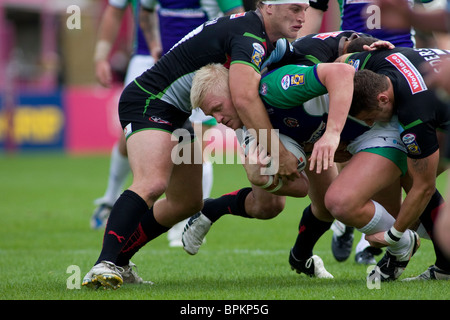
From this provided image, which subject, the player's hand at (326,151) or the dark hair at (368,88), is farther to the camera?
the dark hair at (368,88)

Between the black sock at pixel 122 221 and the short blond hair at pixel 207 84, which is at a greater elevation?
the short blond hair at pixel 207 84

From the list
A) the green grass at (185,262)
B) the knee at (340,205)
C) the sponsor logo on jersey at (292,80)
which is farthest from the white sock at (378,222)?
the sponsor logo on jersey at (292,80)

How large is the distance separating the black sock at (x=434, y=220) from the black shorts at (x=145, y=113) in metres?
1.73

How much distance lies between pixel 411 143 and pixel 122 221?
176 cm

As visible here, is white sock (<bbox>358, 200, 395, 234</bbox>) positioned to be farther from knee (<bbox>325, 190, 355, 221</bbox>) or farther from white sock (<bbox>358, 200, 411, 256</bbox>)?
knee (<bbox>325, 190, 355, 221</bbox>)

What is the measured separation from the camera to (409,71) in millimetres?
4707

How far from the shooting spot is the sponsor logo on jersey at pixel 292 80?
4.58 metres

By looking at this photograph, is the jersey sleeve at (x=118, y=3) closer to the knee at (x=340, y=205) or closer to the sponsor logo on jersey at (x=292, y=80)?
the sponsor logo on jersey at (x=292, y=80)

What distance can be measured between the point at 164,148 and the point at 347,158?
51.1 inches

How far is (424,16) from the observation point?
3066 millimetres

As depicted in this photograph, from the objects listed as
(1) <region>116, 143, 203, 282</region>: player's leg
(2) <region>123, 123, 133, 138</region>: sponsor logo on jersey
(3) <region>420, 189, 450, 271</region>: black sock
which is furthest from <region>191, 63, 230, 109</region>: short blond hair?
(3) <region>420, 189, 450, 271</region>: black sock

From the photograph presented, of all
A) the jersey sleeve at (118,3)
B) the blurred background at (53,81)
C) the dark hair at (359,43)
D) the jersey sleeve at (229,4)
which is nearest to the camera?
the dark hair at (359,43)
